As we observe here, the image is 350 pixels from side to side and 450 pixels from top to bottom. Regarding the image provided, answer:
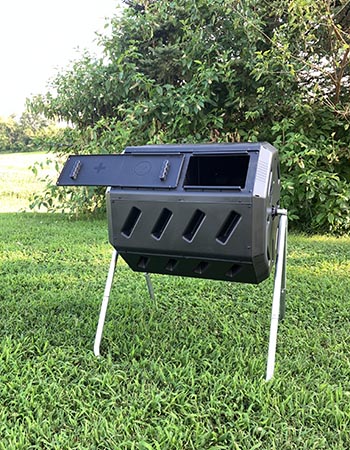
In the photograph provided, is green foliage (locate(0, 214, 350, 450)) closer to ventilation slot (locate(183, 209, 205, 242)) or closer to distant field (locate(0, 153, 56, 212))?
ventilation slot (locate(183, 209, 205, 242))

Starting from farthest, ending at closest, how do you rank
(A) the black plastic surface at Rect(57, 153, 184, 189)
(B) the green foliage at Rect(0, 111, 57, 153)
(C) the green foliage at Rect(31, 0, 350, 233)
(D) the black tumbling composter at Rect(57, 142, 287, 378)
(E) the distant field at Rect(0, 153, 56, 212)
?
(B) the green foliage at Rect(0, 111, 57, 153) < (E) the distant field at Rect(0, 153, 56, 212) < (C) the green foliage at Rect(31, 0, 350, 233) < (A) the black plastic surface at Rect(57, 153, 184, 189) < (D) the black tumbling composter at Rect(57, 142, 287, 378)

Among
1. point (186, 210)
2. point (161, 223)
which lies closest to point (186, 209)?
point (186, 210)

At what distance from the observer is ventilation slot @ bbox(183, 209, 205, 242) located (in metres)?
1.71

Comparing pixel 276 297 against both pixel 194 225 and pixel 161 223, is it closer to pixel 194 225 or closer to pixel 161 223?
pixel 194 225

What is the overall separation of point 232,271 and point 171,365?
51 centimetres

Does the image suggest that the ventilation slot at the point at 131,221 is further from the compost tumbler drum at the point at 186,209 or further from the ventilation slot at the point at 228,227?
the ventilation slot at the point at 228,227

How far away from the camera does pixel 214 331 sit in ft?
7.42

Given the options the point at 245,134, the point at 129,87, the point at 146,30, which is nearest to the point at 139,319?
the point at 245,134

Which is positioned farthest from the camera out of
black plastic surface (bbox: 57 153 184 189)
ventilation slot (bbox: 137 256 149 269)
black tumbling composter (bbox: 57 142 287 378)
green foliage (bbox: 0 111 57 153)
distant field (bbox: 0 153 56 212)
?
green foliage (bbox: 0 111 57 153)

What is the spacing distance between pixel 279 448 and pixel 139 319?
115 cm

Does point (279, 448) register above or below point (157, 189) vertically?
below

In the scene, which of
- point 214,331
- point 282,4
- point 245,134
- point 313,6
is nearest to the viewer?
point 214,331

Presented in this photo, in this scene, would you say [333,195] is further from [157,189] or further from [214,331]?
[157,189]

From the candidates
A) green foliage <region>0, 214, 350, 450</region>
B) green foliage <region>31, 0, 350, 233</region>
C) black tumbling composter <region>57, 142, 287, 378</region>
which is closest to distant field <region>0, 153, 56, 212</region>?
green foliage <region>31, 0, 350, 233</region>
